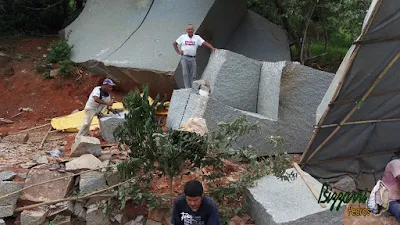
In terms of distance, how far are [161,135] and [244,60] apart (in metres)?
3.59

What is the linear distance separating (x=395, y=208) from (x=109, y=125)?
451 cm

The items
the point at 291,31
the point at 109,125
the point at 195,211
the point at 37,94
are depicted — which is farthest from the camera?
the point at 291,31

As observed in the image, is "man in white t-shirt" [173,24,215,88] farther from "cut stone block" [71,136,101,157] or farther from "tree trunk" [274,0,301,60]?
"cut stone block" [71,136,101,157]

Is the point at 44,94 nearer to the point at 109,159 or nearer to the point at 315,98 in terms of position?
the point at 109,159

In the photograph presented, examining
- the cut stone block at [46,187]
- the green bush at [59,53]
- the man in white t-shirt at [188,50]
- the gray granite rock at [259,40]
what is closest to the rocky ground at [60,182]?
the cut stone block at [46,187]

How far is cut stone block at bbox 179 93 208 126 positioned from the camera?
7.46m

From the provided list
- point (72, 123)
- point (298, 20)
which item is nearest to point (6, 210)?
point (72, 123)

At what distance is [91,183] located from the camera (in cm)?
565

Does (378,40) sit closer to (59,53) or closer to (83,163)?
(83,163)

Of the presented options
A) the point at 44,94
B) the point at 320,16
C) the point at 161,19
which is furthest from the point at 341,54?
the point at 44,94

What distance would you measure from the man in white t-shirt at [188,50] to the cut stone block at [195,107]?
181 cm

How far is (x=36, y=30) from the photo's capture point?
14359 millimetres

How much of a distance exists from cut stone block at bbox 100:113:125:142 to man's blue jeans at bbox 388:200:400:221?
167 inches

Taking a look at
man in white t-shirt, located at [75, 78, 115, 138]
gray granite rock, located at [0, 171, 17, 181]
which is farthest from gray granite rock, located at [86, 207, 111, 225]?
man in white t-shirt, located at [75, 78, 115, 138]
